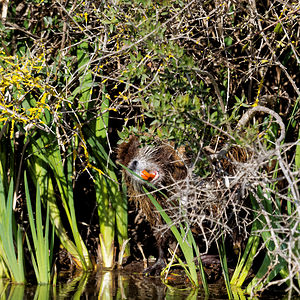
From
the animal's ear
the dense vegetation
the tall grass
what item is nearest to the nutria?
the animal's ear

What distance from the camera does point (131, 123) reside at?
4.12 metres

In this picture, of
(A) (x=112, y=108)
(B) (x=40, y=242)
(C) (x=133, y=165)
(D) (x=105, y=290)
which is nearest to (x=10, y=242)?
(B) (x=40, y=242)

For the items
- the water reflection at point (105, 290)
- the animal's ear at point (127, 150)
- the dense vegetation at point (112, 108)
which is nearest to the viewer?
the dense vegetation at point (112, 108)

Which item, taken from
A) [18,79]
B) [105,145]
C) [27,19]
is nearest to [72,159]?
[105,145]

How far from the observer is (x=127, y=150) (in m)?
3.63

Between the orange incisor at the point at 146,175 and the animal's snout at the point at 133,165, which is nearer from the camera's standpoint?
the orange incisor at the point at 146,175

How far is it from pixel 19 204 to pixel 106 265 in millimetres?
865

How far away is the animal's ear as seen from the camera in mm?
3580

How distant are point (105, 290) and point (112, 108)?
3.86 ft

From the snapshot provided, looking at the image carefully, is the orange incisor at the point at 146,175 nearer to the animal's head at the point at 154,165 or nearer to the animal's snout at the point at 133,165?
the animal's head at the point at 154,165

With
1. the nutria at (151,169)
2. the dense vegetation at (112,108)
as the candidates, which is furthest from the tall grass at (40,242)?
the nutria at (151,169)

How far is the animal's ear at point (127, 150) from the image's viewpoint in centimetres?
358

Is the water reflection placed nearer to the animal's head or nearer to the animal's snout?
the animal's head

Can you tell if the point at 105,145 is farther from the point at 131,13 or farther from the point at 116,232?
the point at 131,13
